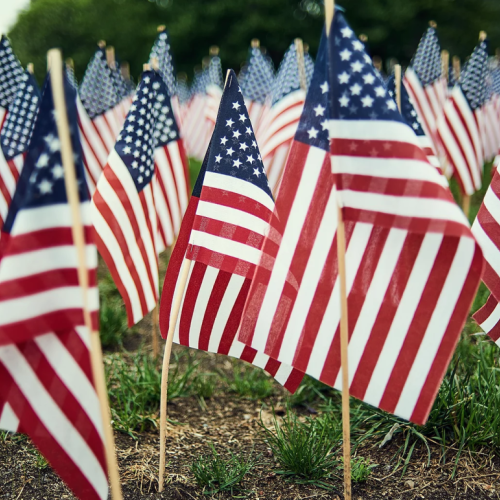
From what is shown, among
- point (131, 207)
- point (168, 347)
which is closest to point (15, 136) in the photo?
point (131, 207)

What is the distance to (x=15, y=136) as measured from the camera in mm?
5340

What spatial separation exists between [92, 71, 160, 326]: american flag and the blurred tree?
26.7m

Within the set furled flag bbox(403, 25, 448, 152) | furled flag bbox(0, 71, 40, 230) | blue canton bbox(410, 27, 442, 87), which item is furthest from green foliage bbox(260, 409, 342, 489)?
blue canton bbox(410, 27, 442, 87)

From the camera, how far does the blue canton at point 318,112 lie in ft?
9.37

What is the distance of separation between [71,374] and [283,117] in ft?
15.4

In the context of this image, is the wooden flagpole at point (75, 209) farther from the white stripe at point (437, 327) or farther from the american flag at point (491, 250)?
the american flag at point (491, 250)

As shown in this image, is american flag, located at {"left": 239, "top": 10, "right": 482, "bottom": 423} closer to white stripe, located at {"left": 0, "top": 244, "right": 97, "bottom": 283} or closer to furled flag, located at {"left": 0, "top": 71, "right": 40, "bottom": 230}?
white stripe, located at {"left": 0, "top": 244, "right": 97, "bottom": 283}

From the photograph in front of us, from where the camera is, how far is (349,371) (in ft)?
9.41

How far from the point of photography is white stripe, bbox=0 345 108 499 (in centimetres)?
239

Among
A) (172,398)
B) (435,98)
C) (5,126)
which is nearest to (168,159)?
(5,126)

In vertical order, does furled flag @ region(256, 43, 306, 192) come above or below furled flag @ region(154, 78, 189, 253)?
above

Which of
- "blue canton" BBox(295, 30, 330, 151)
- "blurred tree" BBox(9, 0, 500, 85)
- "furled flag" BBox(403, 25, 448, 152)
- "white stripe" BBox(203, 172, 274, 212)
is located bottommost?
"white stripe" BBox(203, 172, 274, 212)

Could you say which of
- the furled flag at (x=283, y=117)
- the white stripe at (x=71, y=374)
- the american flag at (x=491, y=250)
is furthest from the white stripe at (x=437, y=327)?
the furled flag at (x=283, y=117)

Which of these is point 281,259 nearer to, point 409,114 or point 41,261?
point 41,261
